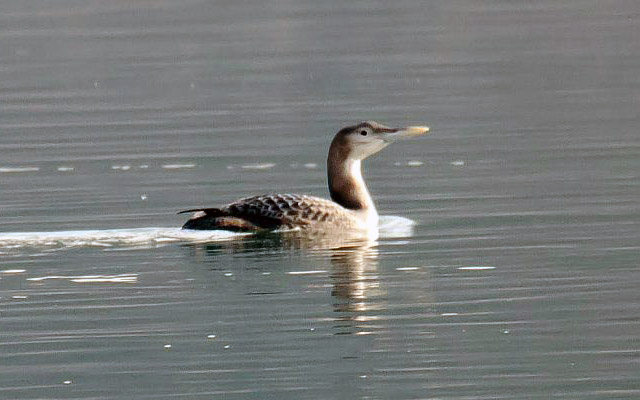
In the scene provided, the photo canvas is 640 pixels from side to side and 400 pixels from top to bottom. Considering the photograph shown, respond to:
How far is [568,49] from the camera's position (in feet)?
112

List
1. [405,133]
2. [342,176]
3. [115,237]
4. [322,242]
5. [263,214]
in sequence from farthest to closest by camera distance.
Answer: [342,176] < [405,133] < [263,214] < [322,242] < [115,237]

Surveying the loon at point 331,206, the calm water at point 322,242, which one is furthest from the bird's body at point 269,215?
the calm water at point 322,242

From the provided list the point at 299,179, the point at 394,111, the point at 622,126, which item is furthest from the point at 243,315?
the point at 394,111

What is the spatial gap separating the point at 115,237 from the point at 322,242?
1470 millimetres

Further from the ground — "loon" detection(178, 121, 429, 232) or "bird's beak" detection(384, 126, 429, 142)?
"bird's beak" detection(384, 126, 429, 142)

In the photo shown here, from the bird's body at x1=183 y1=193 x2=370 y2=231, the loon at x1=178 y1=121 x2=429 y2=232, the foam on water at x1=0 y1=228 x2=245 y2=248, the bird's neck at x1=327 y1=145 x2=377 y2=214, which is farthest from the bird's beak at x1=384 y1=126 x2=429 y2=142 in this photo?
the foam on water at x1=0 y1=228 x2=245 y2=248

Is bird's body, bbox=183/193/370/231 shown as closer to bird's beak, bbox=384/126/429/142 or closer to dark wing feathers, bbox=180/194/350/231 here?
dark wing feathers, bbox=180/194/350/231

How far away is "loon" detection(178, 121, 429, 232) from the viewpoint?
1585cm

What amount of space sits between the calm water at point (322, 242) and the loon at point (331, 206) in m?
0.21

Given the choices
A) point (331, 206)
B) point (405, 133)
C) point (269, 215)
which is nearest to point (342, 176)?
point (405, 133)

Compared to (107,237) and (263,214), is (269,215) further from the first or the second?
(107,237)

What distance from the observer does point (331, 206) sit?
16516mm

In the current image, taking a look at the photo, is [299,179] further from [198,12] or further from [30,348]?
[198,12]

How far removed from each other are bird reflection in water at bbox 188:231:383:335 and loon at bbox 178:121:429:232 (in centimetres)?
11
